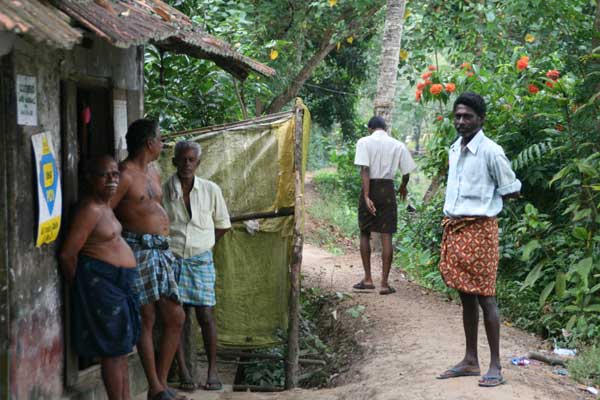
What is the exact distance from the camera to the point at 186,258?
5.57 m

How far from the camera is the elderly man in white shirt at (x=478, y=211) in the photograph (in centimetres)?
482

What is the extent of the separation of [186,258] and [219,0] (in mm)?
4176

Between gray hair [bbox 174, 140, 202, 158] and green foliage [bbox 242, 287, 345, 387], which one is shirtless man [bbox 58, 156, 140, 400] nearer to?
gray hair [bbox 174, 140, 202, 158]

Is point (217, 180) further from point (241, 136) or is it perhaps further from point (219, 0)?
point (219, 0)

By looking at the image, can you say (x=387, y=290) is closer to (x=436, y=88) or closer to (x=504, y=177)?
(x=436, y=88)

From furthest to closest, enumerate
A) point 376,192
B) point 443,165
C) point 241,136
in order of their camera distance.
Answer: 1. point 443,165
2. point 376,192
3. point 241,136

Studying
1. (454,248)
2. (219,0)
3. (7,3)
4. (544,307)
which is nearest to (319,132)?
(219,0)

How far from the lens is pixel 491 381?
15.8ft

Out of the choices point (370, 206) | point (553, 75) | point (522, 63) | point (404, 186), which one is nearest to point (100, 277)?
point (370, 206)

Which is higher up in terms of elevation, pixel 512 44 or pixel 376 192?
pixel 512 44

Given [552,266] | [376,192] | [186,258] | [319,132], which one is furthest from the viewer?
[319,132]

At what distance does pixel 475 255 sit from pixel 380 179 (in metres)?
3.25

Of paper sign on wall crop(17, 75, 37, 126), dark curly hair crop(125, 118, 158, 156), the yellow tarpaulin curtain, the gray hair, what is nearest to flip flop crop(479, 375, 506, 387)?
the yellow tarpaulin curtain

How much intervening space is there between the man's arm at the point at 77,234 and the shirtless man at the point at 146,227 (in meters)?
0.51
